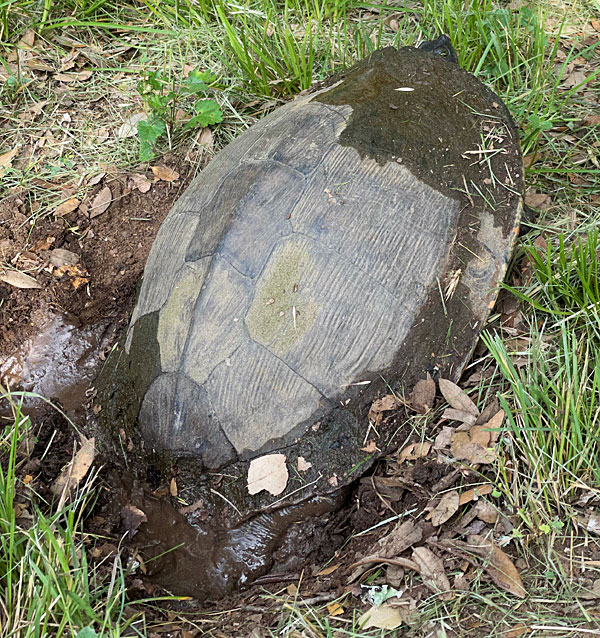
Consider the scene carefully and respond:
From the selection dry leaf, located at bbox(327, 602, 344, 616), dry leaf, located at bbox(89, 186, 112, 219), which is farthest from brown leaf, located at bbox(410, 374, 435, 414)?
dry leaf, located at bbox(89, 186, 112, 219)

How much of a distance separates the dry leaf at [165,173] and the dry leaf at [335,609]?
2.75m

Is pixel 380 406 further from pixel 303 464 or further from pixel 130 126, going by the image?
pixel 130 126

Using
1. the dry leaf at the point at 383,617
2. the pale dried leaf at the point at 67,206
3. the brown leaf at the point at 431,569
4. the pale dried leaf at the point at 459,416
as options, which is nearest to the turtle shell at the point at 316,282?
the pale dried leaf at the point at 459,416

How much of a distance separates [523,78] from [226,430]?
309cm

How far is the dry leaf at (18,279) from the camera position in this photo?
3.74m

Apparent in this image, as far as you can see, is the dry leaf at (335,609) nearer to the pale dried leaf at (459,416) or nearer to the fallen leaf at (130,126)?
the pale dried leaf at (459,416)

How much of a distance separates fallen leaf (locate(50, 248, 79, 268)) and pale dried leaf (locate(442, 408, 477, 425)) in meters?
2.32

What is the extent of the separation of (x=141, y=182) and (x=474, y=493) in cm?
279

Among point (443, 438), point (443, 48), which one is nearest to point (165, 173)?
point (443, 48)

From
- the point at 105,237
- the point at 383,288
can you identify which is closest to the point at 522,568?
the point at 383,288

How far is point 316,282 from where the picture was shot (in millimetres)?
2658

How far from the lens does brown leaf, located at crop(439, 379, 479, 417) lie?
2.79 m

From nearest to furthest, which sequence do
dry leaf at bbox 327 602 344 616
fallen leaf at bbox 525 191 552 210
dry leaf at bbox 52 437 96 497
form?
1. dry leaf at bbox 327 602 344 616
2. dry leaf at bbox 52 437 96 497
3. fallen leaf at bbox 525 191 552 210

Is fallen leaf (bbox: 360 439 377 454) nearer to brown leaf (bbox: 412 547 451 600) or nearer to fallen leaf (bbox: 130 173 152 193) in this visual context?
brown leaf (bbox: 412 547 451 600)
